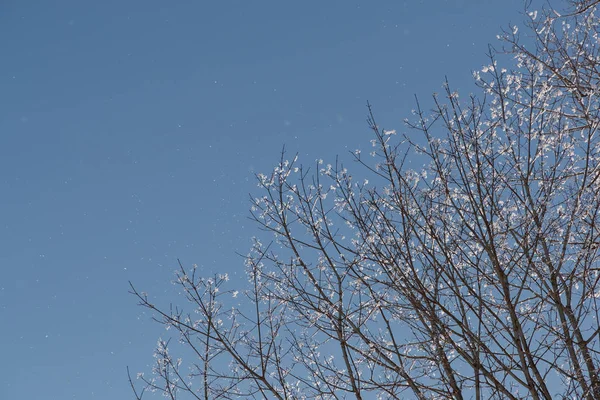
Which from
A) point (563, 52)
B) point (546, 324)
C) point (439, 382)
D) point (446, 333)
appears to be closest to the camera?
point (446, 333)

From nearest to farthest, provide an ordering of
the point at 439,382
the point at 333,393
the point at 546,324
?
1. the point at 546,324
2. the point at 439,382
3. the point at 333,393

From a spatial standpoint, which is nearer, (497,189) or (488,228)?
(488,228)

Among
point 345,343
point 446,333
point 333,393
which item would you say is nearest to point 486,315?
point 446,333

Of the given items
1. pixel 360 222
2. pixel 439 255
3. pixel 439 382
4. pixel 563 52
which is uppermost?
pixel 563 52

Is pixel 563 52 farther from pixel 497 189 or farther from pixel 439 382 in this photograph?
pixel 439 382

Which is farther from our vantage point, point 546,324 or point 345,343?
point 345,343

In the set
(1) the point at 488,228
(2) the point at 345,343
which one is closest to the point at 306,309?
(2) the point at 345,343

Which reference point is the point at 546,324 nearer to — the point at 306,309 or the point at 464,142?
the point at 464,142

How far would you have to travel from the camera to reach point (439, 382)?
12.4ft

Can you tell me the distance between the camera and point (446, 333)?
10.6ft

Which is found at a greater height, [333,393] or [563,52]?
[563,52]

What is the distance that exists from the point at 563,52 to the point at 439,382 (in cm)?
266

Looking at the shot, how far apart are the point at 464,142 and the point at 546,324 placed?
1.16 meters

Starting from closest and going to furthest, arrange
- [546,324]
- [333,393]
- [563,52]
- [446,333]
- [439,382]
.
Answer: [446,333] → [546,324] → [439,382] → [333,393] → [563,52]
